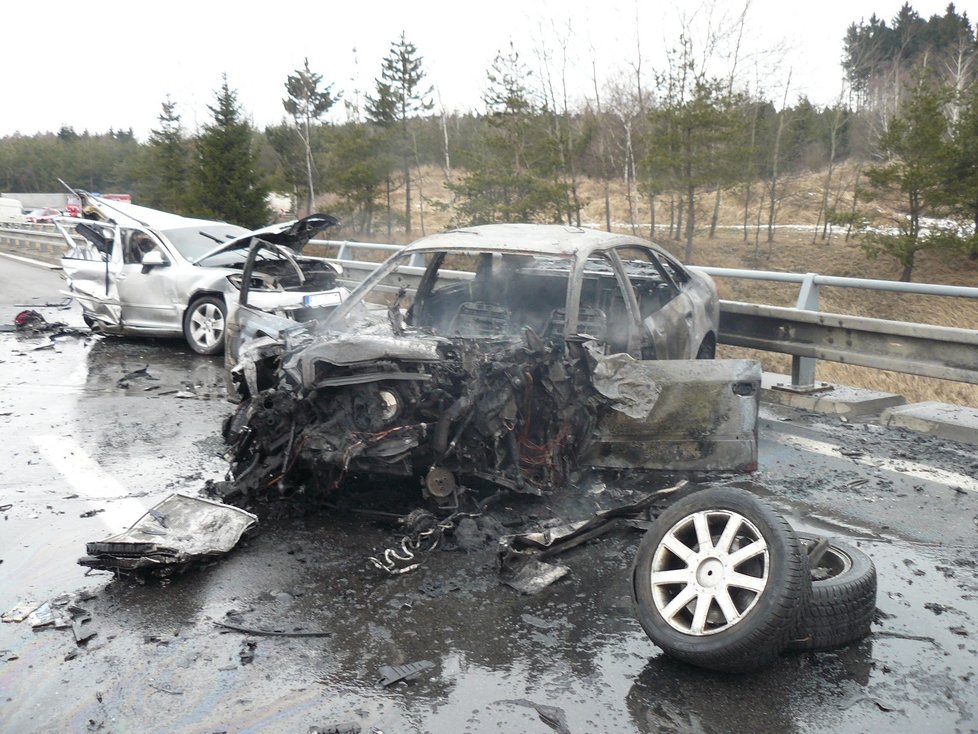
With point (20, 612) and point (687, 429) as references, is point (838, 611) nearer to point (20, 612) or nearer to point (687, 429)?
point (687, 429)

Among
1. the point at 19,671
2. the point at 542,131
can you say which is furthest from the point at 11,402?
the point at 542,131

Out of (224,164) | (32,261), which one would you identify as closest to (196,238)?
(224,164)

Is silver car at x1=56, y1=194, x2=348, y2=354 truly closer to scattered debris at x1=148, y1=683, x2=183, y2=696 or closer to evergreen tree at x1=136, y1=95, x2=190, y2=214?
scattered debris at x1=148, y1=683, x2=183, y2=696

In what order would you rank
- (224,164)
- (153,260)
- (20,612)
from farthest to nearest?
(224,164) < (153,260) < (20,612)

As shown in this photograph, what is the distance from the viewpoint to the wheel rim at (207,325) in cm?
1077

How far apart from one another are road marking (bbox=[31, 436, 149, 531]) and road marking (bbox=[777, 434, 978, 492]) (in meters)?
4.73

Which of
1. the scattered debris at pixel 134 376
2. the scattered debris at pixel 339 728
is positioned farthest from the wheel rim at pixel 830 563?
the scattered debris at pixel 134 376

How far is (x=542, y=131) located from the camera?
2992 centimetres

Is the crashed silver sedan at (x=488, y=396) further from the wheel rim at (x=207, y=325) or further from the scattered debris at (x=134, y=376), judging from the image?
the wheel rim at (x=207, y=325)

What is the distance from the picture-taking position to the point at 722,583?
3.38 meters

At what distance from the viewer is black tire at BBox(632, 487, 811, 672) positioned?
317 cm

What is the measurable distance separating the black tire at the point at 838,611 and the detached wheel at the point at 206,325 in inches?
340

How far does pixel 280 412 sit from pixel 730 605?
8.80 ft

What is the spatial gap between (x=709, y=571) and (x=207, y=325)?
8.70m
